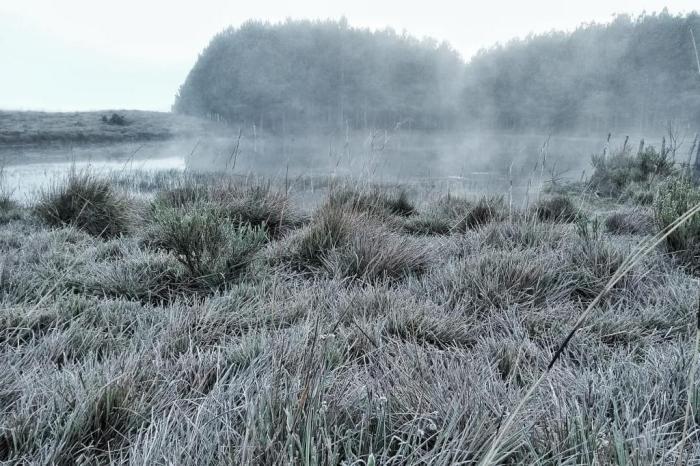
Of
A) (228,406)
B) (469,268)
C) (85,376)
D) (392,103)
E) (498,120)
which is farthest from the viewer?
(392,103)

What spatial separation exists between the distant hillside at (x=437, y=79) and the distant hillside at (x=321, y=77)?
0.25 m

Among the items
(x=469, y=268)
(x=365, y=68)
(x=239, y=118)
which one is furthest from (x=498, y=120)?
(x=469, y=268)

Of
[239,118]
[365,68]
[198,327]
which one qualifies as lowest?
[198,327]

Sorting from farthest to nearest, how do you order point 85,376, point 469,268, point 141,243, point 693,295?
point 141,243 < point 469,268 < point 693,295 < point 85,376

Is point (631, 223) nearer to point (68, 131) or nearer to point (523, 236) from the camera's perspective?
point (523, 236)

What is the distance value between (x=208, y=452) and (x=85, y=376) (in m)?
0.60

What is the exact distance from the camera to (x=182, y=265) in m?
2.62

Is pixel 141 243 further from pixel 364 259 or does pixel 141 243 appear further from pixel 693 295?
pixel 693 295

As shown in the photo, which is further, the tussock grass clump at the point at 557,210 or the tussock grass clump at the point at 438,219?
the tussock grass clump at the point at 557,210

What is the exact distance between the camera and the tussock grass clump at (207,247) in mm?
2490

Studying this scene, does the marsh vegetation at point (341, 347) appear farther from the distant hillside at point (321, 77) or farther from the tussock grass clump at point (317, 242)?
the distant hillside at point (321, 77)

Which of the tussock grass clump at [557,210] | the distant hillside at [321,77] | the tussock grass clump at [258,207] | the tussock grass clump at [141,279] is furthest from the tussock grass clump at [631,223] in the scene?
the distant hillside at [321,77]

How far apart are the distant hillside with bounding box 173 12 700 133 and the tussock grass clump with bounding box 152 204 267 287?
74.0 metres

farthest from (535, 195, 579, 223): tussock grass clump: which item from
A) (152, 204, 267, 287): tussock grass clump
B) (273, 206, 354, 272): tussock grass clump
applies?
(152, 204, 267, 287): tussock grass clump
